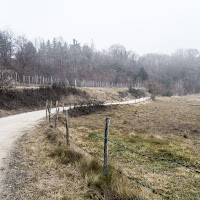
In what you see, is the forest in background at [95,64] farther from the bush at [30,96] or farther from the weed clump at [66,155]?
the weed clump at [66,155]

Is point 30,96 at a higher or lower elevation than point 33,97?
higher

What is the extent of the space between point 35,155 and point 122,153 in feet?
12.2

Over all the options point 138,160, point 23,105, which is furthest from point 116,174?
point 23,105

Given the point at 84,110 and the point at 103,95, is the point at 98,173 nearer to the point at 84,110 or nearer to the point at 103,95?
the point at 84,110

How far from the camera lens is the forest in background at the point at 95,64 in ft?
167

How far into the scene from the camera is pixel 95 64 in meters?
93.1

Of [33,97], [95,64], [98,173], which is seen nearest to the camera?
[98,173]

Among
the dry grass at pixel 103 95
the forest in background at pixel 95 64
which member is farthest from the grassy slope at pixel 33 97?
the forest in background at pixel 95 64

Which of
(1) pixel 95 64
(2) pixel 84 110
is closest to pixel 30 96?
(2) pixel 84 110

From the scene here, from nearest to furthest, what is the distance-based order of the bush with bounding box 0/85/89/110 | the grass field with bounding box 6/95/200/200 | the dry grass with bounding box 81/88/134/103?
1. the grass field with bounding box 6/95/200/200
2. the bush with bounding box 0/85/89/110
3. the dry grass with bounding box 81/88/134/103

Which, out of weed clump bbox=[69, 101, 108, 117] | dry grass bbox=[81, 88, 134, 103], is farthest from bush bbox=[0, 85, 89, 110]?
dry grass bbox=[81, 88, 134, 103]

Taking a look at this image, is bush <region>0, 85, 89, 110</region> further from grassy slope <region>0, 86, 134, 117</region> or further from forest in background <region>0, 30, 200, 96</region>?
forest in background <region>0, 30, 200, 96</region>

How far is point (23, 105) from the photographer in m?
20.0

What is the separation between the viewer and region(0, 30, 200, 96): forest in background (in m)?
50.9
